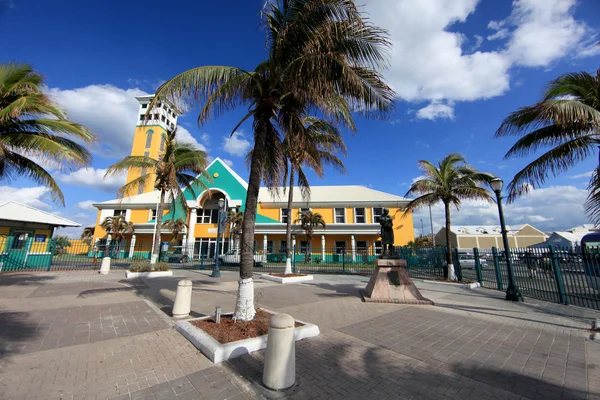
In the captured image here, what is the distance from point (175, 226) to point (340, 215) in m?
17.8

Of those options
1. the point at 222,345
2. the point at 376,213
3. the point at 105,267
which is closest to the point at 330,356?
the point at 222,345

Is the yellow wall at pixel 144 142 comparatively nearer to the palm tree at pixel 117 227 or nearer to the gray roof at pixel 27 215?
the palm tree at pixel 117 227

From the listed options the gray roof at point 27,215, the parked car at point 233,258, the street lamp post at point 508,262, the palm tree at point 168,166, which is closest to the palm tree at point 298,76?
the street lamp post at point 508,262

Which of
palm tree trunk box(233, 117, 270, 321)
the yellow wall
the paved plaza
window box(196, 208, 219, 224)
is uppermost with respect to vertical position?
the yellow wall

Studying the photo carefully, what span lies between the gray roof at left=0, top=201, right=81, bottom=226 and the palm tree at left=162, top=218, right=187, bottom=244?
8212 millimetres

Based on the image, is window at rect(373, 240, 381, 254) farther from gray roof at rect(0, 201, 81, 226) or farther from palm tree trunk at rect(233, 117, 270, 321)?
Answer: gray roof at rect(0, 201, 81, 226)

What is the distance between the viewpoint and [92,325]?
215 inches

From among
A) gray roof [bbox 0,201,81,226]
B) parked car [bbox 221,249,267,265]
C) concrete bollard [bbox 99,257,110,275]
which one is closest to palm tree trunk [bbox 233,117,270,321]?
concrete bollard [bbox 99,257,110,275]

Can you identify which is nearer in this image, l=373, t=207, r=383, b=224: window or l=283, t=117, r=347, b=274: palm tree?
l=283, t=117, r=347, b=274: palm tree

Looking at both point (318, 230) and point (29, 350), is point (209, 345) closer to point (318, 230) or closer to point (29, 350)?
point (29, 350)

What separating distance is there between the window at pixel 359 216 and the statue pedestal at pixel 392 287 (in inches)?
779

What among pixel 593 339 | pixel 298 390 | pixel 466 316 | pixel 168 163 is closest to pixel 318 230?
pixel 168 163

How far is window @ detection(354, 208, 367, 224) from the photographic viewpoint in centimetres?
2840

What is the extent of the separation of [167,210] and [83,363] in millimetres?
28606
